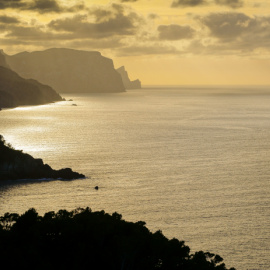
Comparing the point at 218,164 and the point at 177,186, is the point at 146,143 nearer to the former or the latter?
the point at 218,164

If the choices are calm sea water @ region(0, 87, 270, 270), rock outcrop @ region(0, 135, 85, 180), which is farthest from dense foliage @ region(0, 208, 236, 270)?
rock outcrop @ region(0, 135, 85, 180)

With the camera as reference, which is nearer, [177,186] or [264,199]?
[264,199]

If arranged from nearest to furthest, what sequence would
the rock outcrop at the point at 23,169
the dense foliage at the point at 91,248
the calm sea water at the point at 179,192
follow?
the dense foliage at the point at 91,248, the calm sea water at the point at 179,192, the rock outcrop at the point at 23,169

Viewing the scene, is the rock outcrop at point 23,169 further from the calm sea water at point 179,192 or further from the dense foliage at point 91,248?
the dense foliage at point 91,248

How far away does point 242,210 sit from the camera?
98.9 metres

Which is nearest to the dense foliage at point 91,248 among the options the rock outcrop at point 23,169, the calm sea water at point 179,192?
the calm sea water at point 179,192

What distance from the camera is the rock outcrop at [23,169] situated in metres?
126

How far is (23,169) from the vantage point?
420 feet

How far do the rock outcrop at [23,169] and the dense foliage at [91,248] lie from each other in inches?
2653

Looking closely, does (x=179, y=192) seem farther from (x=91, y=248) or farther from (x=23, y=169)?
(x=91, y=248)

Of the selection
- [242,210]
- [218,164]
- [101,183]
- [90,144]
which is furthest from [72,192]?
[90,144]

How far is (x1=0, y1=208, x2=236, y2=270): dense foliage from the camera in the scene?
5472 centimetres

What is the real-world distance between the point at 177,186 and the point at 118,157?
4270cm

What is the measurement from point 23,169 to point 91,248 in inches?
2937
